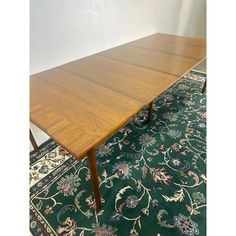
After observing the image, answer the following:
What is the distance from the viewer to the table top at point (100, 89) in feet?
2.50

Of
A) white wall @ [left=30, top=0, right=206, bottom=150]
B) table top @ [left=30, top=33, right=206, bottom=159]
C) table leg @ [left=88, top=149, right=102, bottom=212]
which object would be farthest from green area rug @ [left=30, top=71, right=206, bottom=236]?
table top @ [left=30, top=33, right=206, bottom=159]

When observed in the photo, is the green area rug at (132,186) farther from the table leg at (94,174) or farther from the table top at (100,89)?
the table top at (100,89)

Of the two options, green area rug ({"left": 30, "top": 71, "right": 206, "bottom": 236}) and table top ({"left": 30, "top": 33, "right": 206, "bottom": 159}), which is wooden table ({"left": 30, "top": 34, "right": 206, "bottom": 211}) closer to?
table top ({"left": 30, "top": 33, "right": 206, "bottom": 159})

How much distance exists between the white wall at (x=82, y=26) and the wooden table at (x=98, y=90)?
81mm

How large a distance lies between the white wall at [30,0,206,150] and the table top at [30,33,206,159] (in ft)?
0.26

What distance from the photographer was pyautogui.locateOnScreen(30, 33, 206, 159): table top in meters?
0.76

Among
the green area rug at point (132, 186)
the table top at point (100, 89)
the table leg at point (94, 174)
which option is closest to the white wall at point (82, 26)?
the table top at point (100, 89)

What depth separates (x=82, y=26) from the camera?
4.23 feet

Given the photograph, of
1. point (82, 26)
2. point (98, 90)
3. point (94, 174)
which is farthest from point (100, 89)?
point (82, 26)

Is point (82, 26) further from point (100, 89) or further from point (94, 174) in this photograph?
point (94, 174)
